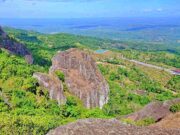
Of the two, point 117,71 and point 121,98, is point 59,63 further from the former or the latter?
point 117,71

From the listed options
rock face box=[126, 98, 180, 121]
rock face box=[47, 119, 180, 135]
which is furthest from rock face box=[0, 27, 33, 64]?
rock face box=[47, 119, 180, 135]

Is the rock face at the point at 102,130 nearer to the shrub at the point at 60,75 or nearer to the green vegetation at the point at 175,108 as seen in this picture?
the green vegetation at the point at 175,108

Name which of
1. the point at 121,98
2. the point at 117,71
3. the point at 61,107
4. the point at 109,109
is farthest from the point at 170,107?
the point at 117,71

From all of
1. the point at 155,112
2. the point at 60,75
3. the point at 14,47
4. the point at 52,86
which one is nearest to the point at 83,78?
the point at 60,75

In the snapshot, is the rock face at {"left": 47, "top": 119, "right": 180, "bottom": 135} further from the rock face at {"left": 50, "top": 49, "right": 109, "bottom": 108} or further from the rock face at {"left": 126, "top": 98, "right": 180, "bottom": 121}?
the rock face at {"left": 50, "top": 49, "right": 109, "bottom": 108}

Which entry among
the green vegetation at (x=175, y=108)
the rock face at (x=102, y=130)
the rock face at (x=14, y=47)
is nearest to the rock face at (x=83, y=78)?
the green vegetation at (x=175, y=108)
